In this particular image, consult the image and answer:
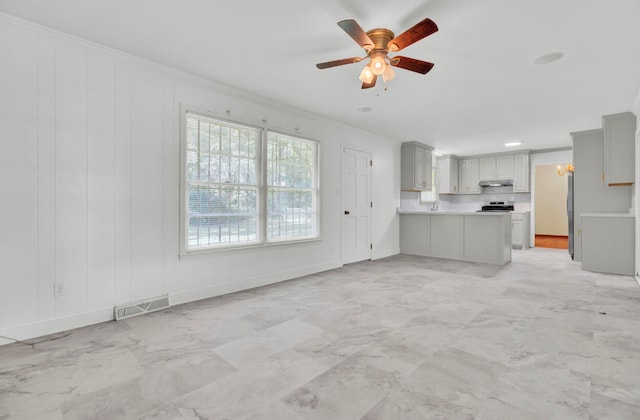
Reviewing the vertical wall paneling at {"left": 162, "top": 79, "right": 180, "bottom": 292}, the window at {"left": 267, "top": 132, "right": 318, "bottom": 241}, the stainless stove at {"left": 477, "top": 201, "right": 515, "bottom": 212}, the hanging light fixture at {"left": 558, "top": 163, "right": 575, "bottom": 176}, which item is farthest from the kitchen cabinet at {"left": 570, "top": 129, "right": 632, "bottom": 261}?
the vertical wall paneling at {"left": 162, "top": 79, "right": 180, "bottom": 292}

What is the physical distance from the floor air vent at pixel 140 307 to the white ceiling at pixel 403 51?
2.46 m

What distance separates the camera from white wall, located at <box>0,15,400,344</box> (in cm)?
240

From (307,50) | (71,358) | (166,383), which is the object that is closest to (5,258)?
(71,358)

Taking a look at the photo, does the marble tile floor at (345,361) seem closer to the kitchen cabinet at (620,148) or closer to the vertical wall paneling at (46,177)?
the vertical wall paneling at (46,177)

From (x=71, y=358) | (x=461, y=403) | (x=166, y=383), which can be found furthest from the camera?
(x=71, y=358)

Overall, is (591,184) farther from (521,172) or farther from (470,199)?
(470,199)

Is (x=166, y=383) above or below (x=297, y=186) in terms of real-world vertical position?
below

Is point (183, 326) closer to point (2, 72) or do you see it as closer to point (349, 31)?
point (2, 72)

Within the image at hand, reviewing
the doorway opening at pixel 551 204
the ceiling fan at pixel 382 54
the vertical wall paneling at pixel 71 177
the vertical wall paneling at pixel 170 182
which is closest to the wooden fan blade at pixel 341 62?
the ceiling fan at pixel 382 54

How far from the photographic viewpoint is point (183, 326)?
8.86ft

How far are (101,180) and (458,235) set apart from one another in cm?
601

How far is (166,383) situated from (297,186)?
3184 millimetres

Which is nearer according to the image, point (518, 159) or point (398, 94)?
point (398, 94)

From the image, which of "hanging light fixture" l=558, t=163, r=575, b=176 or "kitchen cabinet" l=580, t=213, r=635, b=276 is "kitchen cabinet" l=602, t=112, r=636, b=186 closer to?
"kitchen cabinet" l=580, t=213, r=635, b=276
